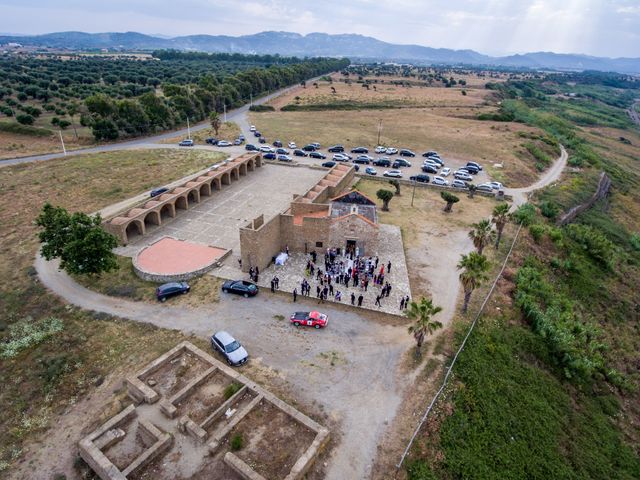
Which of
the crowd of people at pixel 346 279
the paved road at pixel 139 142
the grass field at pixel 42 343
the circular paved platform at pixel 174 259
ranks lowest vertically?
the paved road at pixel 139 142

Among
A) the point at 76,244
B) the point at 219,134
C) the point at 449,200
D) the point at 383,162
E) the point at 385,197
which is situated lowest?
the point at 219,134

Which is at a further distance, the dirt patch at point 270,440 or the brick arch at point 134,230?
the brick arch at point 134,230

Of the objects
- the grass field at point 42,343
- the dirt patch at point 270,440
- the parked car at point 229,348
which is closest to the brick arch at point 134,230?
the grass field at point 42,343

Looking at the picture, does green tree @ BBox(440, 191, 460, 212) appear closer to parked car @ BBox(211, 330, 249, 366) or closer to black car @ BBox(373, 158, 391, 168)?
black car @ BBox(373, 158, 391, 168)

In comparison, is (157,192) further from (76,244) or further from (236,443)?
(236,443)

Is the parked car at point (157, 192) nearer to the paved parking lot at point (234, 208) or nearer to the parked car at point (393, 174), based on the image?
the paved parking lot at point (234, 208)

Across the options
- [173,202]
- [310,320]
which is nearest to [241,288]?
[310,320]
